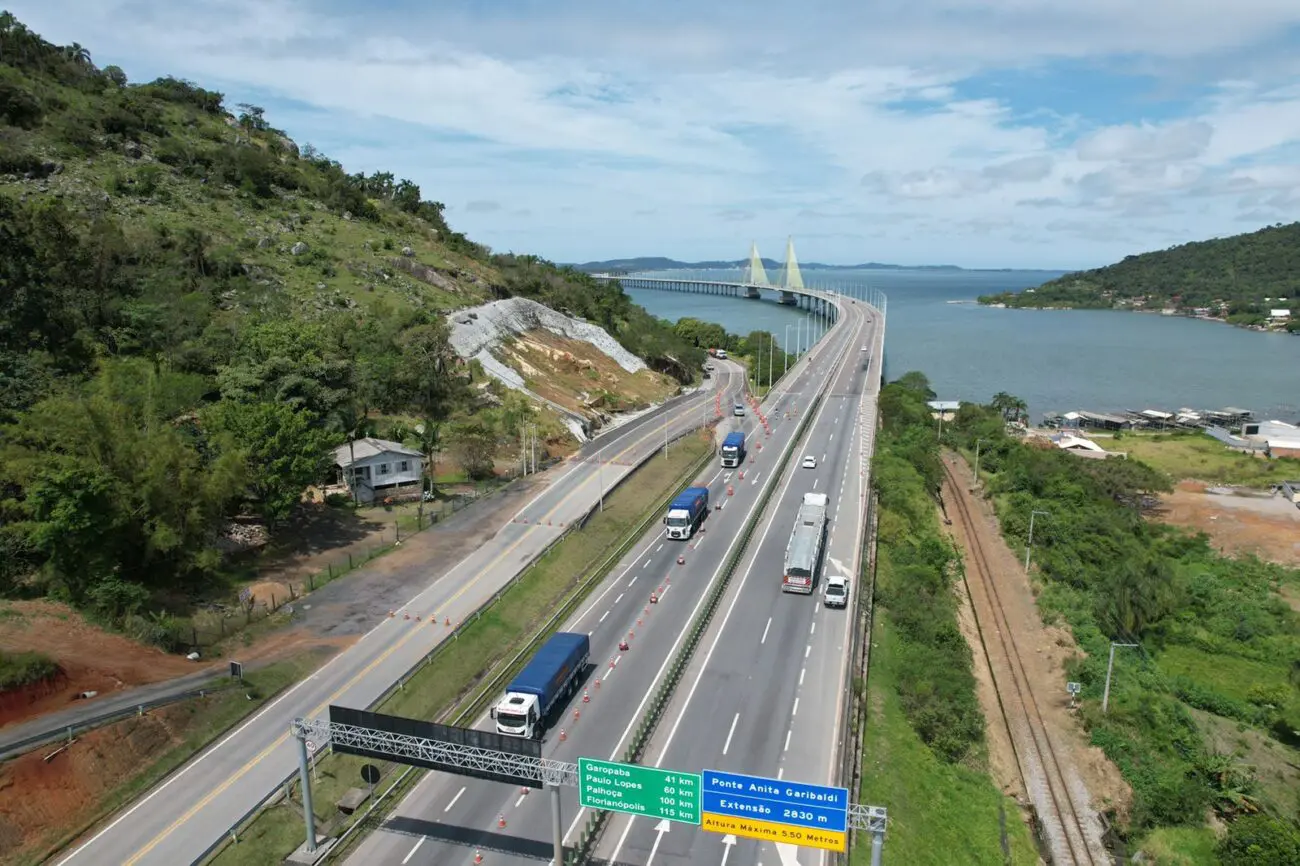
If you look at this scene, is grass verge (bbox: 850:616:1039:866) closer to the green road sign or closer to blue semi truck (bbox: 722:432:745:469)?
the green road sign

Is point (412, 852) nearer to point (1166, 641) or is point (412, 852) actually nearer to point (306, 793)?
point (306, 793)

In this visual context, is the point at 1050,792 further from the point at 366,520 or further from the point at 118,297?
the point at 118,297

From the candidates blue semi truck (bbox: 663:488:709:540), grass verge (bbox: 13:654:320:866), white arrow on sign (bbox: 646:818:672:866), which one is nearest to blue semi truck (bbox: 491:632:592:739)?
white arrow on sign (bbox: 646:818:672:866)

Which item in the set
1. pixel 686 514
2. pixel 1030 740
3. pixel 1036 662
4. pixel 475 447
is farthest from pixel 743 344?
pixel 1030 740

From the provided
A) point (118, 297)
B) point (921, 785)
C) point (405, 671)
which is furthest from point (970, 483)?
point (118, 297)

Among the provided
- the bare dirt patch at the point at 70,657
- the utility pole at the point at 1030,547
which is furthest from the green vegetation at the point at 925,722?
the bare dirt patch at the point at 70,657

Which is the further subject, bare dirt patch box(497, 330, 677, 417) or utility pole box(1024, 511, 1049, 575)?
bare dirt patch box(497, 330, 677, 417)
